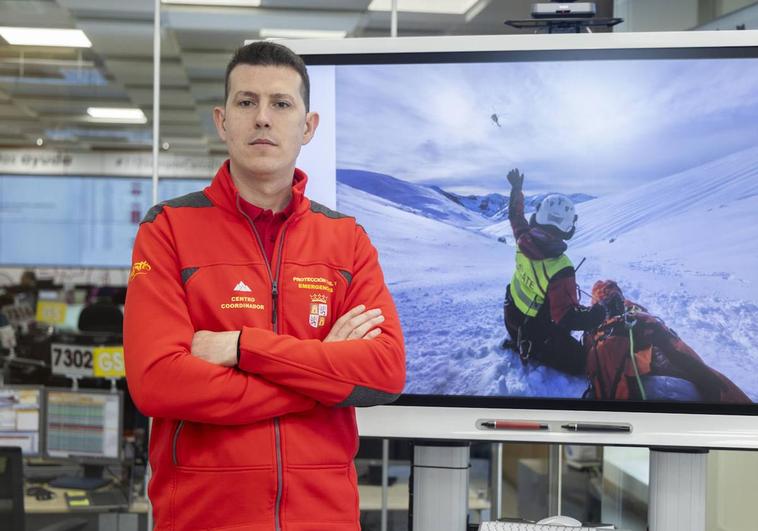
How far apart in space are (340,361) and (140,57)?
7110 millimetres

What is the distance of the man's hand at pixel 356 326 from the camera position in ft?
5.92

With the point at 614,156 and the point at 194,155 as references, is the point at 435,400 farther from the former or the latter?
the point at 194,155

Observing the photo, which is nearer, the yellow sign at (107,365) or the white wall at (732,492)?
the white wall at (732,492)

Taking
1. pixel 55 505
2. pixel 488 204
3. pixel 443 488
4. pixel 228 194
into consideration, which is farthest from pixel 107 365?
pixel 228 194

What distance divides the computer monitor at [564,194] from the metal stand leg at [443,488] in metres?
0.13

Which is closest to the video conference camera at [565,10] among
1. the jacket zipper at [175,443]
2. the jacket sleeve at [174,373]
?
the jacket sleeve at [174,373]

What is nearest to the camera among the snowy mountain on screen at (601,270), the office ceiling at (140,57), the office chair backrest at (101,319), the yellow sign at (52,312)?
the snowy mountain on screen at (601,270)

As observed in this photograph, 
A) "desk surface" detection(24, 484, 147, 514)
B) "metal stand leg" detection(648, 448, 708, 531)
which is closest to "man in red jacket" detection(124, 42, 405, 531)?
"metal stand leg" detection(648, 448, 708, 531)

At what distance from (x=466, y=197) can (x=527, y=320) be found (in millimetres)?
354

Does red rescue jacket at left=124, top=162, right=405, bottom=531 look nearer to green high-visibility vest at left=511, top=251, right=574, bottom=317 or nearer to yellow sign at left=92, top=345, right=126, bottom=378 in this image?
green high-visibility vest at left=511, top=251, right=574, bottom=317

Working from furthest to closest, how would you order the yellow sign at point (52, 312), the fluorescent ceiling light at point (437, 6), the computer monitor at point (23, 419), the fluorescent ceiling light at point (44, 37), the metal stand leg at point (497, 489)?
the fluorescent ceiling light at point (44, 37), the yellow sign at point (52, 312), the computer monitor at point (23, 419), the fluorescent ceiling light at point (437, 6), the metal stand leg at point (497, 489)

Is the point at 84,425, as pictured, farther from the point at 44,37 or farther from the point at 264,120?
the point at 44,37

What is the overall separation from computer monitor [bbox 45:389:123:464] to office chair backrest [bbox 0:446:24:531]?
33.4 inches

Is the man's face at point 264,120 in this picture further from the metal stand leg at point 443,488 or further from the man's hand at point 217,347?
the metal stand leg at point 443,488
